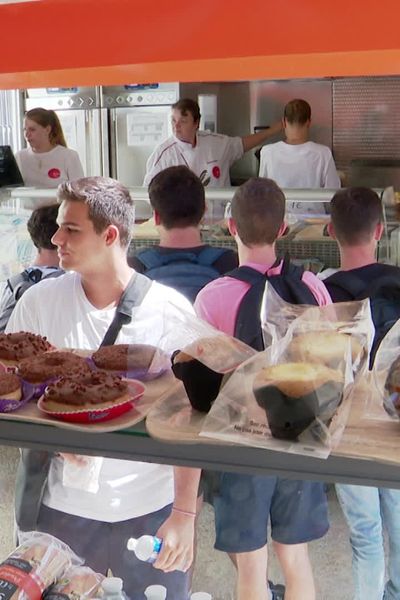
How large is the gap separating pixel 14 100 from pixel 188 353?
6.00 metres

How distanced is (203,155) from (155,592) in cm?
447

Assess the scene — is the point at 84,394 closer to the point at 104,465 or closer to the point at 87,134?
the point at 104,465

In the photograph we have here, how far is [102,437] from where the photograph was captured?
1.04 meters

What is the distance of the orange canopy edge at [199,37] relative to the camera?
821 mm

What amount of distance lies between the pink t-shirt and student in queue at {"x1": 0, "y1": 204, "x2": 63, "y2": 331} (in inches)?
25.3

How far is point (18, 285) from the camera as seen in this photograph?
7.50ft

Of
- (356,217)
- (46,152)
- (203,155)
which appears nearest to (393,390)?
(356,217)

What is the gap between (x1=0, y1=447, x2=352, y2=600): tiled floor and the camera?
132 centimetres

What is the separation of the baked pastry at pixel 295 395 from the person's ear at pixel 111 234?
957 millimetres

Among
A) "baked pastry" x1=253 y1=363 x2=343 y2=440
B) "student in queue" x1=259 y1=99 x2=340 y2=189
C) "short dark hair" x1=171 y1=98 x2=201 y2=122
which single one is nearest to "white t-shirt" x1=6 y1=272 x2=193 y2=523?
"baked pastry" x1=253 y1=363 x2=343 y2=440

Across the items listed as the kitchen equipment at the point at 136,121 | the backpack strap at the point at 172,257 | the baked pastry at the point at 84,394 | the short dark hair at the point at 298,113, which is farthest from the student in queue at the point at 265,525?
the kitchen equipment at the point at 136,121

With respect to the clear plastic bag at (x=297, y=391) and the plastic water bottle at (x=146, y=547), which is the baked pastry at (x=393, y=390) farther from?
the plastic water bottle at (x=146, y=547)

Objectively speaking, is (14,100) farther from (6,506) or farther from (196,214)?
(6,506)

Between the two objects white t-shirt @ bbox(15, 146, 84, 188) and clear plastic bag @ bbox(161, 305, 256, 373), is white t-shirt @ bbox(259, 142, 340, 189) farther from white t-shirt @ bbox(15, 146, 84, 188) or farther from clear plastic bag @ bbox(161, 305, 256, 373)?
clear plastic bag @ bbox(161, 305, 256, 373)
